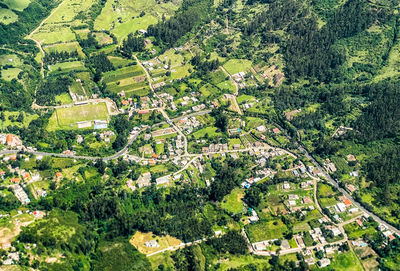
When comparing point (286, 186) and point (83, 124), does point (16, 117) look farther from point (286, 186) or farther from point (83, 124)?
point (286, 186)

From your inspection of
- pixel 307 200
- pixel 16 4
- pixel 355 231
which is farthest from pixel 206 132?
pixel 16 4

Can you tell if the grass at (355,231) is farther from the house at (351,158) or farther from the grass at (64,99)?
the grass at (64,99)

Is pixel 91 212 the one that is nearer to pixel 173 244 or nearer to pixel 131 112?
pixel 173 244

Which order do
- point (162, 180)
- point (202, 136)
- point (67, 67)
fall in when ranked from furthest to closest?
point (67, 67) < point (202, 136) < point (162, 180)

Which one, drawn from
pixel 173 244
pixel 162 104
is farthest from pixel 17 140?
→ pixel 173 244

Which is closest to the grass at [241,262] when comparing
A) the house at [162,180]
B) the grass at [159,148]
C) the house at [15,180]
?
the house at [162,180]

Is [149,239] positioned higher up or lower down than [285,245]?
higher up
